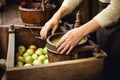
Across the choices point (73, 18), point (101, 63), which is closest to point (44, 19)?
point (73, 18)

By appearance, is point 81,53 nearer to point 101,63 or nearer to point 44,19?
point 101,63

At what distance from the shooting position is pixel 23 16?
290cm

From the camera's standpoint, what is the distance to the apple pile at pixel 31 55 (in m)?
2.31

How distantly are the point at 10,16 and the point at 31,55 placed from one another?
4.10ft

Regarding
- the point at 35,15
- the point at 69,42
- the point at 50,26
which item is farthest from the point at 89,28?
the point at 35,15

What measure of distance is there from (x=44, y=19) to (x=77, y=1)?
543mm

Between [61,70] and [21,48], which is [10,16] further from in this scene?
[61,70]

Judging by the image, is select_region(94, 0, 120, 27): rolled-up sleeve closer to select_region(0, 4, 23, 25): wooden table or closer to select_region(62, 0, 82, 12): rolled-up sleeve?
select_region(62, 0, 82, 12): rolled-up sleeve

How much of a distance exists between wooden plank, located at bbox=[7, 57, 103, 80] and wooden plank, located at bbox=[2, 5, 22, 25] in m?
1.54

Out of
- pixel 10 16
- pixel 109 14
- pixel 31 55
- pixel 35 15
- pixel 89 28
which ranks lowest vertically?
pixel 31 55

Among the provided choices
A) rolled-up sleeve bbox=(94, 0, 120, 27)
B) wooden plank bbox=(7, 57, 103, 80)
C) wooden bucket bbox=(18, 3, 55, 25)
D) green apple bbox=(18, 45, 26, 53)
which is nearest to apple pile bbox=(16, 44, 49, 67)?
green apple bbox=(18, 45, 26, 53)

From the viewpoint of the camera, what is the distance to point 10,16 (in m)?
3.58

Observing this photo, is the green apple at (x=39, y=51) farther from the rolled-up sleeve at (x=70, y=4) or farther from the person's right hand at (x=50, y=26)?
the rolled-up sleeve at (x=70, y=4)

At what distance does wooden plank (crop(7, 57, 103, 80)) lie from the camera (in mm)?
1746
